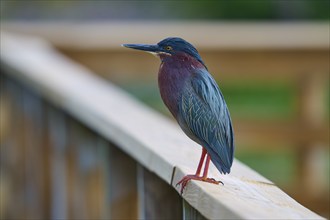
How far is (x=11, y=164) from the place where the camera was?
4867 mm

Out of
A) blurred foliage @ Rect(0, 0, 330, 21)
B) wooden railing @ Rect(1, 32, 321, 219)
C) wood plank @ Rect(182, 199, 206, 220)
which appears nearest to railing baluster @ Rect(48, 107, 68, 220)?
wooden railing @ Rect(1, 32, 321, 219)

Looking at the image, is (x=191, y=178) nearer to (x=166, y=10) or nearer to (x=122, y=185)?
(x=122, y=185)

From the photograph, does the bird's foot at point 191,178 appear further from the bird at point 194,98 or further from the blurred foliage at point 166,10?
the blurred foliage at point 166,10

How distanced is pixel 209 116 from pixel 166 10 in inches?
498

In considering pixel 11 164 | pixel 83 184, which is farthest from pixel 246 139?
pixel 83 184

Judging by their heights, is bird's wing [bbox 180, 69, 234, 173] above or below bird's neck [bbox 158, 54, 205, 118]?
below

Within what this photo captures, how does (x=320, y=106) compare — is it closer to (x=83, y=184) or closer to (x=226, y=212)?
(x=83, y=184)

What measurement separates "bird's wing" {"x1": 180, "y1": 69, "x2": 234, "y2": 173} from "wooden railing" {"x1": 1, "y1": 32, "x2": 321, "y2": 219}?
0.22 feet

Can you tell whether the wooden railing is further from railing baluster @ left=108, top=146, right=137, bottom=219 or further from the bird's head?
the bird's head

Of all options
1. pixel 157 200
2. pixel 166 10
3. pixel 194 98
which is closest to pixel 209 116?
pixel 194 98

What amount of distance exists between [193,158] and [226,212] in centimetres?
67

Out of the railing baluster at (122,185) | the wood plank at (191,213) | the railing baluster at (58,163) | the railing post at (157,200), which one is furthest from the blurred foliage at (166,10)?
the wood plank at (191,213)

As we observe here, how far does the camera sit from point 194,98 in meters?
1.56

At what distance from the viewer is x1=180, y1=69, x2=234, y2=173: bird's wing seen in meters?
1.55
